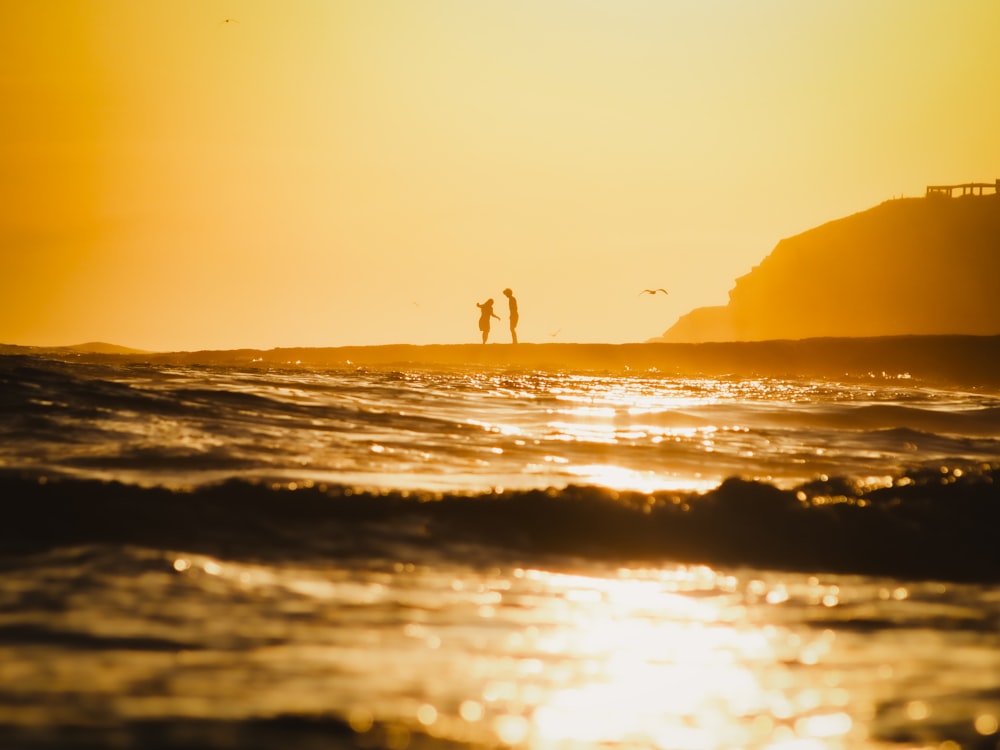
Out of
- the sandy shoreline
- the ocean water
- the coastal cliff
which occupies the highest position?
the coastal cliff

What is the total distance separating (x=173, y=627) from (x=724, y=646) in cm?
204

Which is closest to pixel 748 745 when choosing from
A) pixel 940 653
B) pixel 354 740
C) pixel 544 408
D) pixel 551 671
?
pixel 551 671

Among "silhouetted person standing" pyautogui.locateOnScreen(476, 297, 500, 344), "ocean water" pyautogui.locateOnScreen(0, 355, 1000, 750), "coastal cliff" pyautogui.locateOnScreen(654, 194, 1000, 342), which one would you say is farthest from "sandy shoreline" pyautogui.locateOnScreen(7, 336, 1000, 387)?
"coastal cliff" pyautogui.locateOnScreen(654, 194, 1000, 342)

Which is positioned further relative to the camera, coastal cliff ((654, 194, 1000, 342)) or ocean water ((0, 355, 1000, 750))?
coastal cliff ((654, 194, 1000, 342))

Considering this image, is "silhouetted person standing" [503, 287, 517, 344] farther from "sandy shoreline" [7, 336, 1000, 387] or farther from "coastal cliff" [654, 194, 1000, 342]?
"coastal cliff" [654, 194, 1000, 342]

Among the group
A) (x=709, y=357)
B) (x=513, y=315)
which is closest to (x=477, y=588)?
(x=709, y=357)

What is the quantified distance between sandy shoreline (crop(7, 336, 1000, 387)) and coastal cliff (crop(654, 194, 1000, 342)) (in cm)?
8733

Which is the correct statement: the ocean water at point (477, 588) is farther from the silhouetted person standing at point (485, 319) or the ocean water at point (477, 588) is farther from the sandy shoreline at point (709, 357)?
the silhouetted person standing at point (485, 319)

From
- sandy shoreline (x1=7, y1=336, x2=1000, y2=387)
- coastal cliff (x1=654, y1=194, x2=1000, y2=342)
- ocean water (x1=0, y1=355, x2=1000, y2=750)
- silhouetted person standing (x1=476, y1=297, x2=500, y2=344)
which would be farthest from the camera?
coastal cliff (x1=654, y1=194, x2=1000, y2=342)

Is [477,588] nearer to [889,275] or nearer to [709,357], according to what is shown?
[709,357]

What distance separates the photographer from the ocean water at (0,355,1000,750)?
Answer: 340 cm

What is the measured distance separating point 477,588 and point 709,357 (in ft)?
96.0

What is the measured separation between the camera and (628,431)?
12297mm

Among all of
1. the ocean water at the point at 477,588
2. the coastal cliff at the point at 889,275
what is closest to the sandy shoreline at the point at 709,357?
the ocean water at the point at 477,588
